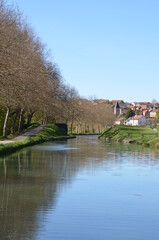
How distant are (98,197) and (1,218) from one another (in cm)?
538

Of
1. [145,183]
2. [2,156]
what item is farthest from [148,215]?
[2,156]

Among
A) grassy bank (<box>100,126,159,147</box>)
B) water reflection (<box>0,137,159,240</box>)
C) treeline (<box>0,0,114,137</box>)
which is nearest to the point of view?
water reflection (<box>0,137,159,240</box>)

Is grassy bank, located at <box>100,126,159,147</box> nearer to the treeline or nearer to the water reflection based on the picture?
the treeline

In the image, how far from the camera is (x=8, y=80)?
3731 centimetres

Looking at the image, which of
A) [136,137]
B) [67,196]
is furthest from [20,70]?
[136,137]

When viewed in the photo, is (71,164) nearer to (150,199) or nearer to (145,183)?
(145,183)

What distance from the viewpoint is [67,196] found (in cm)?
1908

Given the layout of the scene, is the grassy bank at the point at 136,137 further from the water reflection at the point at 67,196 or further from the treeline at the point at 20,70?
the water reflection at the point at 67,196

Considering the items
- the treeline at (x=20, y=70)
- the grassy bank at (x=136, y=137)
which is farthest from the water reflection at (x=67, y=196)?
the grassy bank at (x=136, y=137)

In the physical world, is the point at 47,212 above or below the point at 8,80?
below

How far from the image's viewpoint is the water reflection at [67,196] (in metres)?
13.6

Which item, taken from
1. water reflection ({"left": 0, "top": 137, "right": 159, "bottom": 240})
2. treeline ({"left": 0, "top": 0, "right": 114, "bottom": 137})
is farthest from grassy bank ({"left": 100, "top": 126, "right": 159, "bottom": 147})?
water reflection ({"left": 0, "top": 137, "right": 159, "bottom": 240})

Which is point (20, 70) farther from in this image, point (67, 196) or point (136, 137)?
point (136, 137)

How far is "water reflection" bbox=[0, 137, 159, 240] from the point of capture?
13578 mm
